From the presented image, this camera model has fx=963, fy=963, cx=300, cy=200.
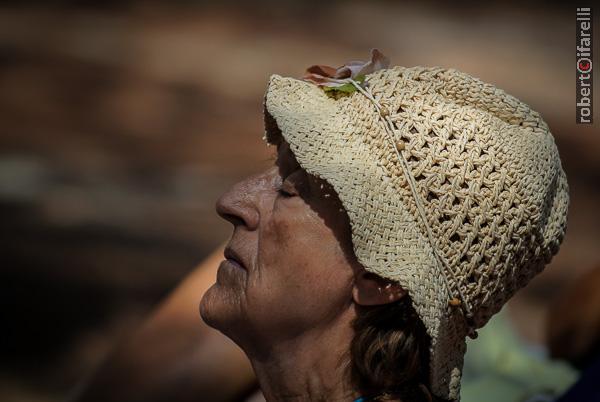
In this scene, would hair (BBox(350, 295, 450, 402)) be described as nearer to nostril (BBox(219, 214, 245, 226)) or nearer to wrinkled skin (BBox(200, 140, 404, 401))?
wrinkled skin (BBox(200, 140, 404, 401))

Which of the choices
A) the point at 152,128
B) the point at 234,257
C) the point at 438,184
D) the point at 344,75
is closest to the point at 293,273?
the point at 234,257

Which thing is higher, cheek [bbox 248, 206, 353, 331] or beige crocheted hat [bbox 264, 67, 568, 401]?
beige crocheted hat [bbox 264, 67, 568, 401]

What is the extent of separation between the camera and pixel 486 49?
5668 millimetres

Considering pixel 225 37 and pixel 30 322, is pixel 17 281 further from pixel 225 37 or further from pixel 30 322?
pixel 225 37

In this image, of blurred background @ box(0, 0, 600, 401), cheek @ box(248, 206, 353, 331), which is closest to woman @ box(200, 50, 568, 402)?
cheek @ box(248, 206, 353, 331)

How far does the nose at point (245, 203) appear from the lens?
195 cm

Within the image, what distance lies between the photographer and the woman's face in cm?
187

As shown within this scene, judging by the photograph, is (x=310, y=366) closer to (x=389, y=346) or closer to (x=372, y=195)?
(x=389, y=346)

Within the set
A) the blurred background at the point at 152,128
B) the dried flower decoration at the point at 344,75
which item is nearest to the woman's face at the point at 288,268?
the dried flower decoration at the point at 344,75

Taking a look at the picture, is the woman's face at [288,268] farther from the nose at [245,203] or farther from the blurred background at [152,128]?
the blurred background at [152,128]

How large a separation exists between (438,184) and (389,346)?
0.34 m

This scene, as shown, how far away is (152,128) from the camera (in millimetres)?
5133

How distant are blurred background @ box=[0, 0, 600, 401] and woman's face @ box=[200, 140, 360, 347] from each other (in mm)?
1976

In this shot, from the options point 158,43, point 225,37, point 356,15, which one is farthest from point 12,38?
point 356,15
